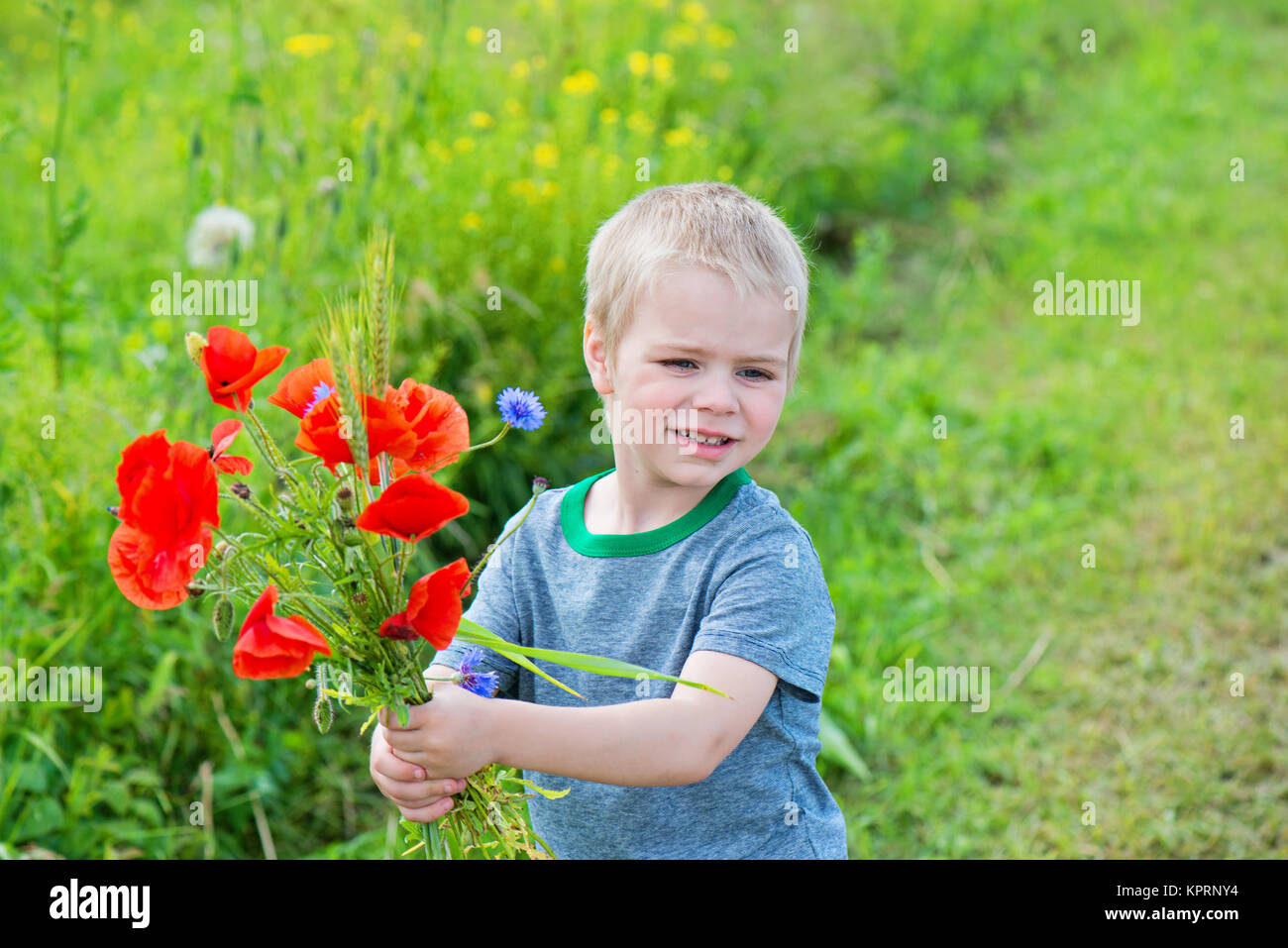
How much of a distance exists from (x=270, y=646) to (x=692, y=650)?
0.67 metres

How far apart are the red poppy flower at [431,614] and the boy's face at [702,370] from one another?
474 mm

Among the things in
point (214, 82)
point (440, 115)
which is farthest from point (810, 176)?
point (214, 82)

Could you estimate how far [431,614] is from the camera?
1145 mm

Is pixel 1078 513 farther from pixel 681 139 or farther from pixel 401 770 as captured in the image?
pixel 401 770

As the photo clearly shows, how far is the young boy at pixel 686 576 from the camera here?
1475 mm

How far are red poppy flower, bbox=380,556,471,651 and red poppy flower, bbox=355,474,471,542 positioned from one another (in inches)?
2.7

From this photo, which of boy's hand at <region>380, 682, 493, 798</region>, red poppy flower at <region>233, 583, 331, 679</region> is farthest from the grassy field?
red poppy flower at <region>233, 583, 331, 679</region>

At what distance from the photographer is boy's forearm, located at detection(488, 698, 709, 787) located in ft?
4.22

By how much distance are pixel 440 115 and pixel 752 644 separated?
2.67 metres

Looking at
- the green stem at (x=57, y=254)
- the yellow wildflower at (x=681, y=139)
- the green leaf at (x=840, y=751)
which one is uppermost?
the yellow wildflower at (x=681, y=139)

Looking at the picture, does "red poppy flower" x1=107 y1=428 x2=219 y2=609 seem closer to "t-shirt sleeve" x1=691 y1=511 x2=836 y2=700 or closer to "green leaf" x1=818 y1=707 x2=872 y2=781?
"t-shirt sleeve" x1=691 y1=511 x2=836 y2=700

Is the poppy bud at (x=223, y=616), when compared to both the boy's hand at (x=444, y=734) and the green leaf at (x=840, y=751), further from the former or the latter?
the green leaf at (x=840, y=751)

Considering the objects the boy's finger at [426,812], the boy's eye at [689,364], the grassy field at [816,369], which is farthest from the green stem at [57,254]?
the boy's finger at [426,812]
